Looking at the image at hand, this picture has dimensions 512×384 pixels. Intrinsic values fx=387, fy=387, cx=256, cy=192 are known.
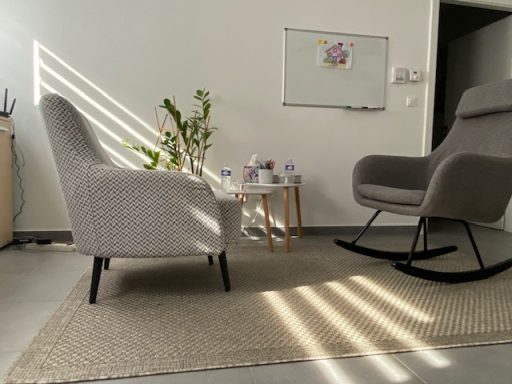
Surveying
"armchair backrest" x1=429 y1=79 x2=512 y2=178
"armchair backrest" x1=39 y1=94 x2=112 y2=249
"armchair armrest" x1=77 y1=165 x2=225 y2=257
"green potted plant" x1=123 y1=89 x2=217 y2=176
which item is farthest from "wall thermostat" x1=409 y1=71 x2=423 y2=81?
"armchair backrest" x1=39 y1=94 x2=112 y2=249

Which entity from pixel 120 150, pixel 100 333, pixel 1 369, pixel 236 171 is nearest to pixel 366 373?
pixel 100 333

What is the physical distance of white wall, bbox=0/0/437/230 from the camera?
2.56 m

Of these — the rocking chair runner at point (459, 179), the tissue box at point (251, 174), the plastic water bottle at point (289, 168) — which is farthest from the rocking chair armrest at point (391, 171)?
the tissue box at point (251, 174)

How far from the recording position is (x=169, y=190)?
1.39 meters

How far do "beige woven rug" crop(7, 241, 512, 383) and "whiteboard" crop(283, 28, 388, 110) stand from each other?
1.46 metres

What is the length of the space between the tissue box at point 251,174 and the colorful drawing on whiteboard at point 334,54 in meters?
1.01

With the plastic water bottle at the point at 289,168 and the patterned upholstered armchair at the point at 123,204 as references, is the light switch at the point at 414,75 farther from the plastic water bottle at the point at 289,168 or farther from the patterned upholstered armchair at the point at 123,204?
the patterned upholstered armchair at the point at 123,204

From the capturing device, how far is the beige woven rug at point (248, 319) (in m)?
1.04

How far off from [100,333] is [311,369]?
2.10 feet

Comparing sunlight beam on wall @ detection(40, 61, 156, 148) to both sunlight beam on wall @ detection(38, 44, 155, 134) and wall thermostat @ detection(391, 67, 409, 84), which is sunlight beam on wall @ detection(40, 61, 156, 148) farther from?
wall thermostat @ detection(391, 67, 409, 84)

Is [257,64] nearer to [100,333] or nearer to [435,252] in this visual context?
[435,252]

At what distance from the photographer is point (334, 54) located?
293 cm

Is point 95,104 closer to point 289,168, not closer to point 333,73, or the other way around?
point 289,168

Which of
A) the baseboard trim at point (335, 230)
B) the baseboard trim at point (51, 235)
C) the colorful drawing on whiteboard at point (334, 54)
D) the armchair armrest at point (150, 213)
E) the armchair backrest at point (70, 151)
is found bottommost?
the baseboard trim at point (335, 230)
